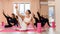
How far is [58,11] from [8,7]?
8.38 metres

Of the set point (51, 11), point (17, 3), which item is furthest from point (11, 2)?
point (51, 11)

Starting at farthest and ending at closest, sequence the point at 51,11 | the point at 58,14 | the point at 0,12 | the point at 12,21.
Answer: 1. the point at 0,12
2. the point at 51,11
3. the point at 12,21
4. the point at 58,14

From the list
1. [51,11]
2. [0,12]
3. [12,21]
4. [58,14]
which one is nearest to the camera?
[58,14]

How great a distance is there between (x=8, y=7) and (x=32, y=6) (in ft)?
6.06

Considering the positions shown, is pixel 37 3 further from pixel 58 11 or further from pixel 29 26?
pixel 58 11

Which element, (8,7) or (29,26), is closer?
(29,26)

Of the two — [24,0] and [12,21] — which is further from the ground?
[24,0]

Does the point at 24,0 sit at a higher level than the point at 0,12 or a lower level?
higher

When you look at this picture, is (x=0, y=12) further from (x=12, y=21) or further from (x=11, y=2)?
(x=12, y=21)

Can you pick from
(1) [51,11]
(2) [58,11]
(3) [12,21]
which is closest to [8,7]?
(1) [51,11]

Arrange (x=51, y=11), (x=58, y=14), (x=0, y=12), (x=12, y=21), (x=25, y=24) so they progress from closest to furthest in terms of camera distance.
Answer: (x=58, y=14) < (x=25, y=24) < (x=12, y=21) < (x=51, y=11) < (x=0, y=12)

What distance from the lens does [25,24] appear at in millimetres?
5688

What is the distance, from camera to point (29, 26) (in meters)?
5.96

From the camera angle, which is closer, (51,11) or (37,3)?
(51,11)
